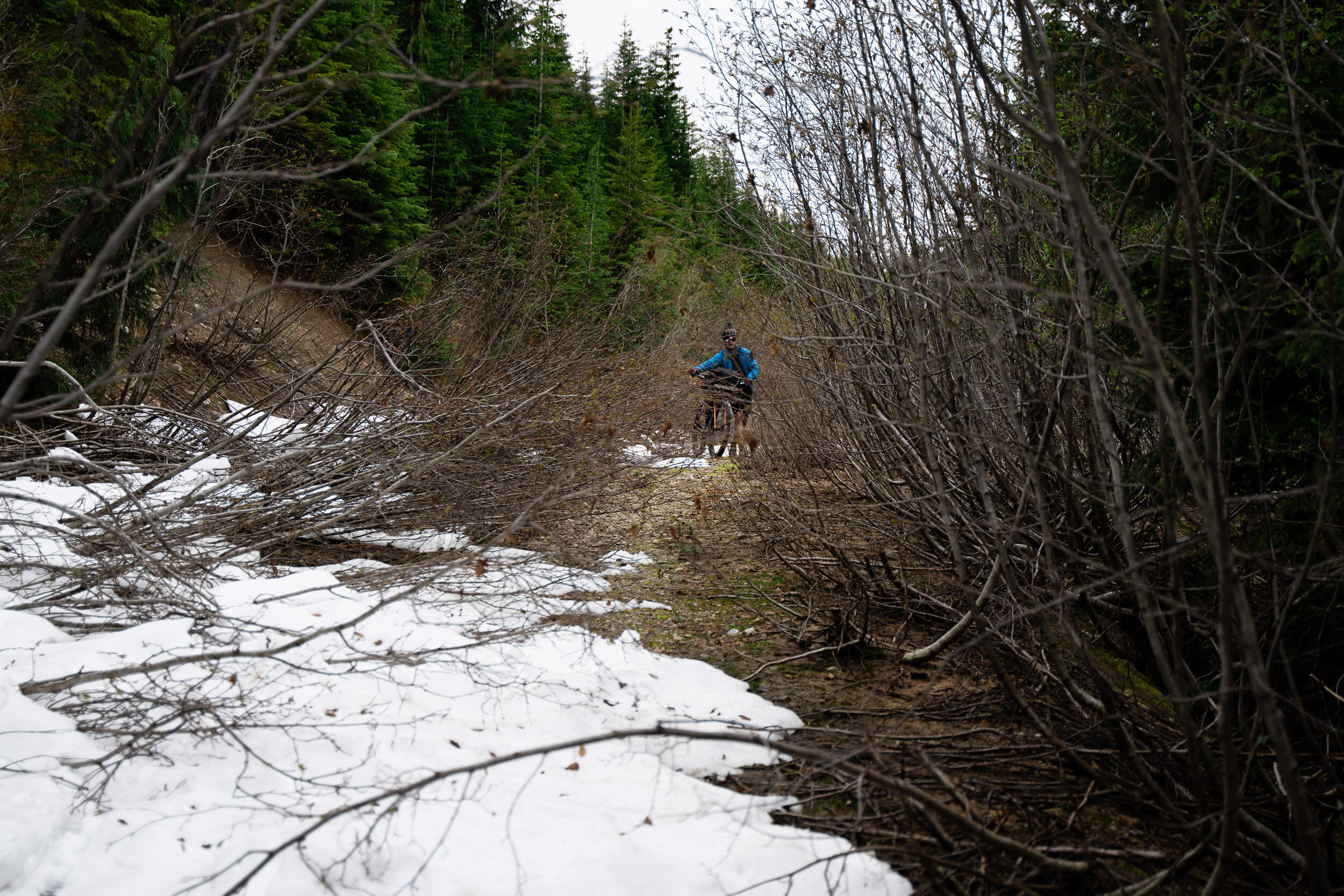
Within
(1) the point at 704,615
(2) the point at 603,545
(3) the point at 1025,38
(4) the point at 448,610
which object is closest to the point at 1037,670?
(1) the point at 704,615

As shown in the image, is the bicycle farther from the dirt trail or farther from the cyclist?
the dirt trail

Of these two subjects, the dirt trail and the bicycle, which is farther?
the bicycle

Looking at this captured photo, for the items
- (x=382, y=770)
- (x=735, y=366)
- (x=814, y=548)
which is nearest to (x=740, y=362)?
(x=735, y=366)

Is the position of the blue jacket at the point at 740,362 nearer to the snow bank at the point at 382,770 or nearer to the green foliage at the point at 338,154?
the green foliage at the point at 338,154

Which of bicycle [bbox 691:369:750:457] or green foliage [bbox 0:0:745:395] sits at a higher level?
green foliage [bbox 0:0:745:395]

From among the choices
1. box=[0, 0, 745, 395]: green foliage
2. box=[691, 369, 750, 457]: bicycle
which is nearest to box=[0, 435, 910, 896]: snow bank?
box=[0, 0, 745, 395]: green foliage

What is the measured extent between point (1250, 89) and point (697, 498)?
4141 mm

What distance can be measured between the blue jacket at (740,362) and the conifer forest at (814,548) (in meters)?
2.38

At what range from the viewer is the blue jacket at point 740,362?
9.12m

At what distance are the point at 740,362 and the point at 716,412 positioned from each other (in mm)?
678

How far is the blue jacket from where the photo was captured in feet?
29.9

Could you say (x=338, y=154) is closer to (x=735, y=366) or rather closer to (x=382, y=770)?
(x=735, y=366)

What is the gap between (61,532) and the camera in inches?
123

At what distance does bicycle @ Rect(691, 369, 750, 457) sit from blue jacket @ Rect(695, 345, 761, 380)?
0.48 ft
